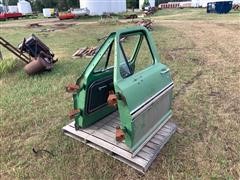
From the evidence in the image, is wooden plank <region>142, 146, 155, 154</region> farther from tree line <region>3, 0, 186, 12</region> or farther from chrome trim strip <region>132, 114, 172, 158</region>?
tree line <region>3, 0, 186, 12</region>

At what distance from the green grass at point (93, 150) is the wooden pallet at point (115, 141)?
0.28 ft

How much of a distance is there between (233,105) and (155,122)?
6.19 feet

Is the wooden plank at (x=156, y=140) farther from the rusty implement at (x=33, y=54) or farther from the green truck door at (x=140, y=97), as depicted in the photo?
the rusty implement at (x=33, y=54)

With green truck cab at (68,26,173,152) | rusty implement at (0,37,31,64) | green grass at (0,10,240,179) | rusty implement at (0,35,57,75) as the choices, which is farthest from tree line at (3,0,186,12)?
green truck cab at (68,26,173,152)

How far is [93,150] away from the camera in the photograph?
3.37 metres

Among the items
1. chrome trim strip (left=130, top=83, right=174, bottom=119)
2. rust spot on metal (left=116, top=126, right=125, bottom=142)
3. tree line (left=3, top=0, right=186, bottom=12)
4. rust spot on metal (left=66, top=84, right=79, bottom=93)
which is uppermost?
tree line (left=3, top=0, right=186, bottom=12)

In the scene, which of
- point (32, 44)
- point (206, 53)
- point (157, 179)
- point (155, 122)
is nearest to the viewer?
point (157, 179)

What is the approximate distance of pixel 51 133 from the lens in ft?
12.5

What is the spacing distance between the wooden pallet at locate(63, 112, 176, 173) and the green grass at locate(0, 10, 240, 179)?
86 millimetres

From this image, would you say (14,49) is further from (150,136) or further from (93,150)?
(150,136)

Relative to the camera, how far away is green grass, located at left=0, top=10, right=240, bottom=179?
2990 mm

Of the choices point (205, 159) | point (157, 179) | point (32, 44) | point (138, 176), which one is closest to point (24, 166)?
point (138, 176)

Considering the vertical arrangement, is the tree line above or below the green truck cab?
above

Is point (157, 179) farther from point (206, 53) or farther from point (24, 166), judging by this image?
point (206, 53)
